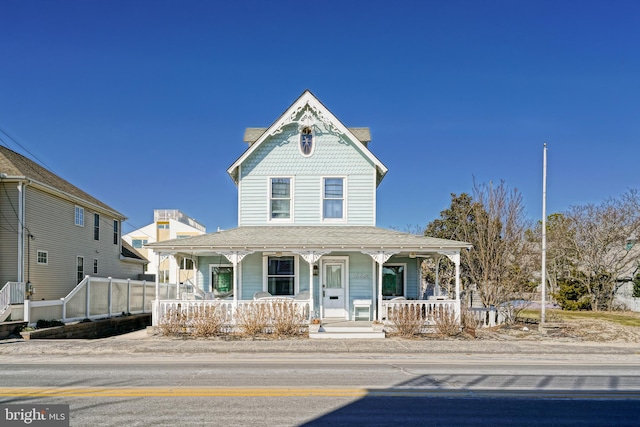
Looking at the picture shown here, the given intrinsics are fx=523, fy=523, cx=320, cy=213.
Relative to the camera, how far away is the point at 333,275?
20.7 meters

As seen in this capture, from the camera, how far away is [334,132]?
71.7 ft

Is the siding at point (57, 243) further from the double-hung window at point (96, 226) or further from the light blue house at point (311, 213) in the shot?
the light blue house at point (311, 213)

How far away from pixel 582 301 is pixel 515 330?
705 inches

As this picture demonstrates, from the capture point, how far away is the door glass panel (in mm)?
20688

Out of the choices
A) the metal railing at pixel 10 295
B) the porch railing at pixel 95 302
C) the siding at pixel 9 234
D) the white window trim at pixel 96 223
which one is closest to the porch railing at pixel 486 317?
the porch railing at pixel 95 302

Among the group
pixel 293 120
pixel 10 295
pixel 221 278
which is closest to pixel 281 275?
pixel 221 278

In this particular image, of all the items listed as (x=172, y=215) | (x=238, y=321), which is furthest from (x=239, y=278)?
(x=172, y=215)

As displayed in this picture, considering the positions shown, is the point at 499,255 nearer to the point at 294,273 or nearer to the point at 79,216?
the point at 294,273

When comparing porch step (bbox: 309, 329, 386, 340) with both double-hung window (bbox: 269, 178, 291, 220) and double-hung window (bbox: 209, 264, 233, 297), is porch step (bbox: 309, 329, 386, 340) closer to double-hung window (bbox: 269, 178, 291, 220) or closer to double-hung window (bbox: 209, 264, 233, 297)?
double-hung window (bbox: 209, 264, 233, 297)

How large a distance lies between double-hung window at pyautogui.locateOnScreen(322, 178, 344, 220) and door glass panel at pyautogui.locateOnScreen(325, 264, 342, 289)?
86.3 inches

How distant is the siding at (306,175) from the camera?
2159 centimetres

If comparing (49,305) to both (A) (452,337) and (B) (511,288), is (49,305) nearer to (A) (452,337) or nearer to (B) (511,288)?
(A) (452,337)

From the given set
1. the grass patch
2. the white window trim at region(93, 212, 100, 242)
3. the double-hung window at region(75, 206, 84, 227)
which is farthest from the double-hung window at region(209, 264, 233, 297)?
the grass patch

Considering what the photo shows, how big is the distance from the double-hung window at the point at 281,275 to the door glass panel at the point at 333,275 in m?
1.32
